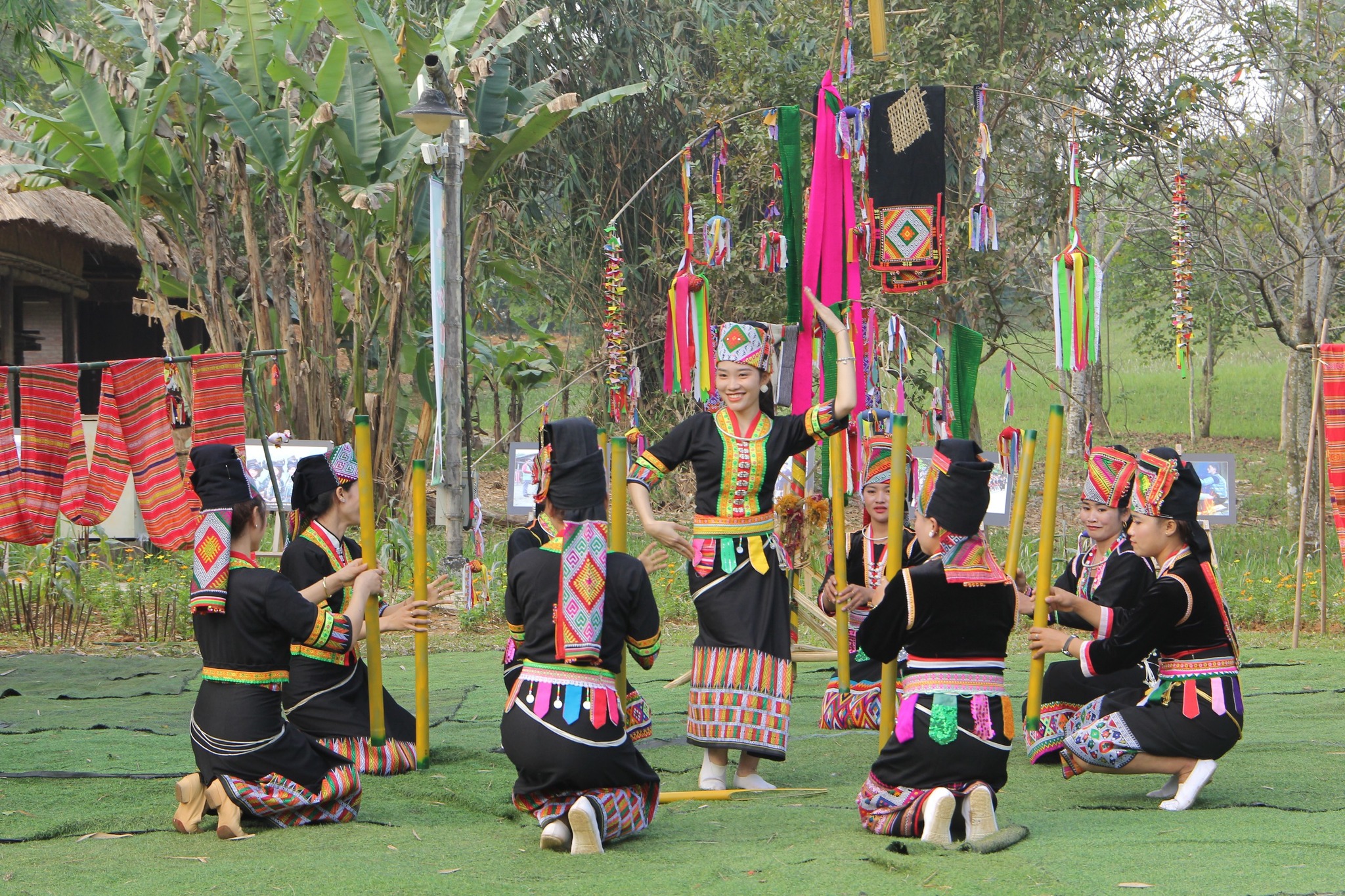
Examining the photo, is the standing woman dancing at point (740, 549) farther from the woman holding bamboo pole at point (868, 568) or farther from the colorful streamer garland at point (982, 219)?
the colorful streamer garland at point (982, 219)

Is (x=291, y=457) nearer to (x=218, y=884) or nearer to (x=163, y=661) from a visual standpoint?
(x=163, y=661)

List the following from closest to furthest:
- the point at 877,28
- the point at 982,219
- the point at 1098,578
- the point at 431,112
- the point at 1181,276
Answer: the point at 1098,578, the point at 877,28, the point at 982,219, the point at 1181,276, the point at 431,112

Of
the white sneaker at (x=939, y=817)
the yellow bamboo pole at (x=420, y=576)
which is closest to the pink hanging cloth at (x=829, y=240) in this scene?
the yellow bamboo pole at (x=420, y=576)

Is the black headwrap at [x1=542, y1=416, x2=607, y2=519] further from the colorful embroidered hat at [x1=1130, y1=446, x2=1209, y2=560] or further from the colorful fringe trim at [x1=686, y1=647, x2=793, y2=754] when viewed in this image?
the colorful embroidered hat at [x1=1130, y1=446, x2=1209, y2=560]

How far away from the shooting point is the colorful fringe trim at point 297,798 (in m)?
3.87

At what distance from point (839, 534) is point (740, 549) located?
39 centimetres

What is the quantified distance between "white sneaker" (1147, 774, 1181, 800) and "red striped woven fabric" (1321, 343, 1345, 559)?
10.8 ft

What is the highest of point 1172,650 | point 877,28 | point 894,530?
point 877,28

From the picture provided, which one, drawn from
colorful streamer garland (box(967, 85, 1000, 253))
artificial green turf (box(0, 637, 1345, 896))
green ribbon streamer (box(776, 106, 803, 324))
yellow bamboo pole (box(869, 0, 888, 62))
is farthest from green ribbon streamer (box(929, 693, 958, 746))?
yellow bamboo pole (box(869, 0, 888, 62))

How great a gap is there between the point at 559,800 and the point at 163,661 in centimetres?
458

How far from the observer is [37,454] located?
21.3 feet

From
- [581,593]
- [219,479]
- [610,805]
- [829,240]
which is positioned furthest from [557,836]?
[829,240]

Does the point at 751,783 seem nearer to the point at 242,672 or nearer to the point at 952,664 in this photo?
the point at 952,664

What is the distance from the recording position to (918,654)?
12.3 ft
